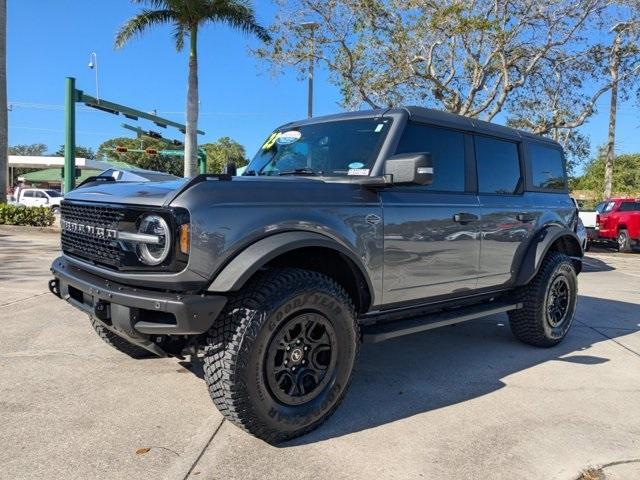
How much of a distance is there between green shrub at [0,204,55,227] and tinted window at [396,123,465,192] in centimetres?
1480

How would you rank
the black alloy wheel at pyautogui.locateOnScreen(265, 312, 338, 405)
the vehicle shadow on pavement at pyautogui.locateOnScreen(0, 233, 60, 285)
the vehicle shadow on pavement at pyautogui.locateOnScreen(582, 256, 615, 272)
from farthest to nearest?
the vehicle shadow on pavement at pyautogui.locateOnScreen(582, 256, 615, 272), the vehicle shadow on pavement at pyautogui.locateOnScreen(0, 233, 60, 285), the black alloy wheel at pyautogui.locateOnScreen(265, 312, 338, 405)

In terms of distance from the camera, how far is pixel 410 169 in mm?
3270

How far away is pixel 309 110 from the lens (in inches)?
687

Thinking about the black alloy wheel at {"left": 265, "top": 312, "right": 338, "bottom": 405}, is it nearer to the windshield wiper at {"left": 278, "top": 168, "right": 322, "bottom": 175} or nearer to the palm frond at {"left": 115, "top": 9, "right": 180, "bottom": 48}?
the windshield wiper at {"left": 278, "top": 168, "right": 322, "bottom": 175}

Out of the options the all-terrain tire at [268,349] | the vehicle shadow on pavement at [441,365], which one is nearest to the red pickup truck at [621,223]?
the vehicle shadow on pavement at [441,365]

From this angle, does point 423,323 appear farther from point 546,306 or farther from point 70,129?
point 70,129

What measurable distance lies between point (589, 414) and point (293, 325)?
214 cm

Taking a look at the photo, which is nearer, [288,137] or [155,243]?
[155,243]

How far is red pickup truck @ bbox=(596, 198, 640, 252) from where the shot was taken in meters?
16.9

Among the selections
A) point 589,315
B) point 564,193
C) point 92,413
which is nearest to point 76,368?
point 92,413

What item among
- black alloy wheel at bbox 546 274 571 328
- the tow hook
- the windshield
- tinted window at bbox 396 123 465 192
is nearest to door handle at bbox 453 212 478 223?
tinted window at bbox 396 123 465 192

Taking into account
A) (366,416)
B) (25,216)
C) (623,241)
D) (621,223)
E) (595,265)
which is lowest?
(366,416)

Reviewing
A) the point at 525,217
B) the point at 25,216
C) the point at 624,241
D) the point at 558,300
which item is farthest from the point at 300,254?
the point at 624,241

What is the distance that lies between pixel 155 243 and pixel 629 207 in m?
18.1
